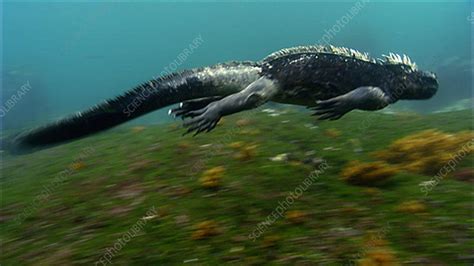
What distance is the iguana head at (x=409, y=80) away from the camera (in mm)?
6703

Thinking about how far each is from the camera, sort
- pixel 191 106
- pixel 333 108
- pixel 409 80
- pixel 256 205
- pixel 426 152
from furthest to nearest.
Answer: pixel 426 152 < pixel 256 205 < pixel 409 80 < pixel 191 106 < pixel 333 108

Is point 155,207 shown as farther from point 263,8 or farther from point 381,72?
point 263,8

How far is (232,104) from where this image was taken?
573 centimetres

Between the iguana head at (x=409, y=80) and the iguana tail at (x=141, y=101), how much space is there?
2139 mm

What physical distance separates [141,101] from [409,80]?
3966mm

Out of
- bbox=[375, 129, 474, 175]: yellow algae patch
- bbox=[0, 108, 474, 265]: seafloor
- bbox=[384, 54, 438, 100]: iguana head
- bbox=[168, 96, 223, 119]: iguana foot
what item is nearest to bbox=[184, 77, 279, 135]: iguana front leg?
bbox=[168, 96, 223, 119]: iguana foot

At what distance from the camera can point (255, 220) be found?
665 centimetres

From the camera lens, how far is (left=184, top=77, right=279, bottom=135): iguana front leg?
5.64 m

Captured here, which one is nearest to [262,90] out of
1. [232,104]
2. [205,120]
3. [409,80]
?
[232,104]

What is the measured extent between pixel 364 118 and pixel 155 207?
396 inches

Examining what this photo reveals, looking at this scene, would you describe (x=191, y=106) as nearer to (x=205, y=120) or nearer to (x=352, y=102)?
(x=205, y=120)

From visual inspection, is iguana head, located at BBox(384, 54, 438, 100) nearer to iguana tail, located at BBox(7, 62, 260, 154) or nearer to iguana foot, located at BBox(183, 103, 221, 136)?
iguana tail, located at BBox(7, 62, 260, 154)

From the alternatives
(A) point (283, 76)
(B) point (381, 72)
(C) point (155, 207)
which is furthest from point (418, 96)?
(C) point (155, 207)

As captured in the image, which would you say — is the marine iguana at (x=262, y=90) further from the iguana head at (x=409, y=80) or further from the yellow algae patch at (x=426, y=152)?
the yellow algae patch at (x=426, y=152)
